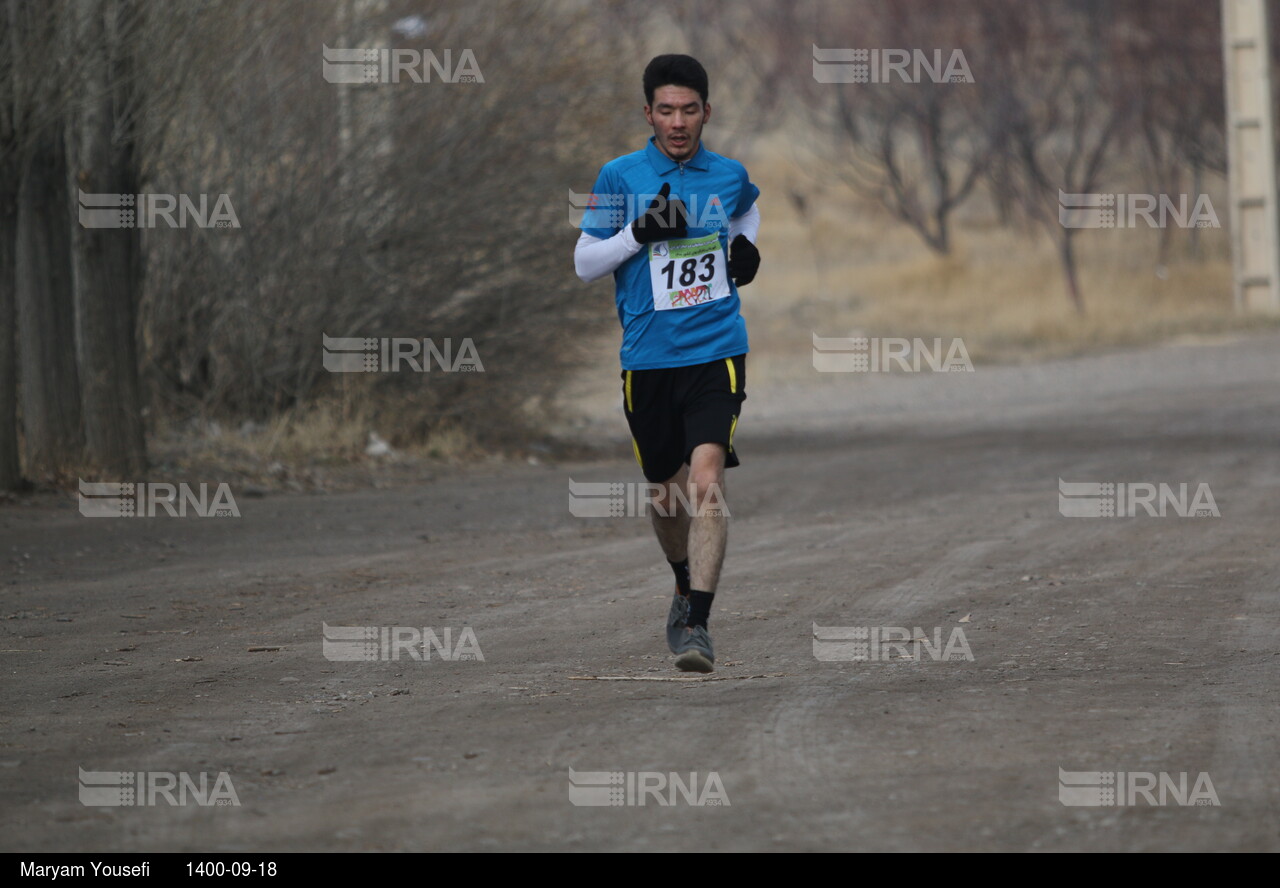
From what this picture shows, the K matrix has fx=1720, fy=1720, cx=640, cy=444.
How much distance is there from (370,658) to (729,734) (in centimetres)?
219

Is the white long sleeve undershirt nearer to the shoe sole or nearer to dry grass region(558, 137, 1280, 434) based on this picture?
the shoe sole

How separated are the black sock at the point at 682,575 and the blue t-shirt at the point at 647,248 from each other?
0.89 meters

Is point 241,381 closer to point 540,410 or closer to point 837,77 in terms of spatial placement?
point 540,410

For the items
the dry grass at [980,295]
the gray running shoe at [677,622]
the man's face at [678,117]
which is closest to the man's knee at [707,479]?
the gray running shoe at [677,622]

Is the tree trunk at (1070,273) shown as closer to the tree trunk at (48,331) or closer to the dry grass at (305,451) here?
the dry grass at (305,451)

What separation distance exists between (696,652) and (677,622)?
44 centimetres

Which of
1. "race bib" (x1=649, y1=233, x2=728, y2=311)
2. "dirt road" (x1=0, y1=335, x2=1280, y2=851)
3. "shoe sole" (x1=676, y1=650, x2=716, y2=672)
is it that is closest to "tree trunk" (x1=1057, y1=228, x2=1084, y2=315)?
"dirt road" (x1=0, y1=335, x2=1280, y2=851)

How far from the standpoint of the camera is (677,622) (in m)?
6.87

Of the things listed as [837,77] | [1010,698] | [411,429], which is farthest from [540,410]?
[837,77]

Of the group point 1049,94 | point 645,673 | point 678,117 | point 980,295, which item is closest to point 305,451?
point 645,673

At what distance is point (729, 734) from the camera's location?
5.55m

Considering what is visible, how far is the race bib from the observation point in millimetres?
6734

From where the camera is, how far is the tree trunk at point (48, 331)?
12984mm

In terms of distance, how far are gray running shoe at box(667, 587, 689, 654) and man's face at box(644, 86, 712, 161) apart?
5.82 ft
